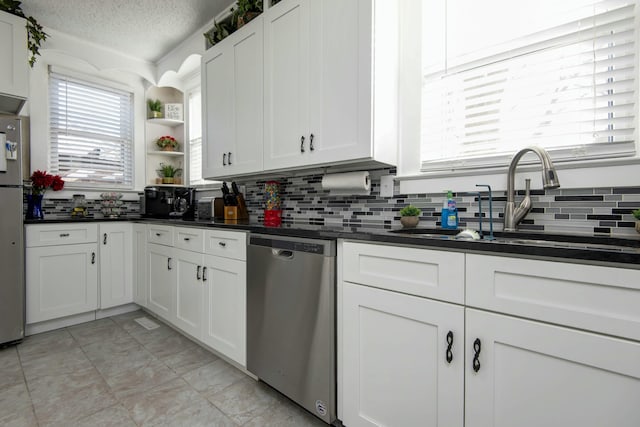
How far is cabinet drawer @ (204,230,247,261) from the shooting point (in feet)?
6.06

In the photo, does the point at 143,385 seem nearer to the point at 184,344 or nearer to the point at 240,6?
the point at 184,344

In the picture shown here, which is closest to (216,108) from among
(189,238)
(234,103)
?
(234,103)

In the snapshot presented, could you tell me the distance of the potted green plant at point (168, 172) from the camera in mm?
3517

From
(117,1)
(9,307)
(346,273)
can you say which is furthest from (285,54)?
(9,307)

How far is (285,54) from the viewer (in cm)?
193

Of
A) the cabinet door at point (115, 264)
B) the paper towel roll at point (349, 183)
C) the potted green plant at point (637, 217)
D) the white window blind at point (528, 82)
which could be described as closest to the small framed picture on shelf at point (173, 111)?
the cabinet door at point (115, 264)

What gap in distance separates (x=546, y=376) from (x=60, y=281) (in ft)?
11.1

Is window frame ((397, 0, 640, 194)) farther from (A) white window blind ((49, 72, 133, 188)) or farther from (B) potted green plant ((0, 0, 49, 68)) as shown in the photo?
(A) white window blind ((49, 72, 133, 188))

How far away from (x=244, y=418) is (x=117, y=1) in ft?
10.1

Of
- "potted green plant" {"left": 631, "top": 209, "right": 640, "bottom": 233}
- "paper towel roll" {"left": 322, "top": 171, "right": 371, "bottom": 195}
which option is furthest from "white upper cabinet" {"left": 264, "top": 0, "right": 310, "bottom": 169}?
"potted green plant" {"left": 631, "top": 209, "right": 640, "bottom": 233}

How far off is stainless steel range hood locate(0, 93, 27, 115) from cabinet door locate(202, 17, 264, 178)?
139cm

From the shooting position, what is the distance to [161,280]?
2652 millimetres

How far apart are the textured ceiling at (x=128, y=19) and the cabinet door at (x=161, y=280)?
6.42ft

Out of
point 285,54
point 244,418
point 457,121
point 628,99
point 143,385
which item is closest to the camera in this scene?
point 628,99
